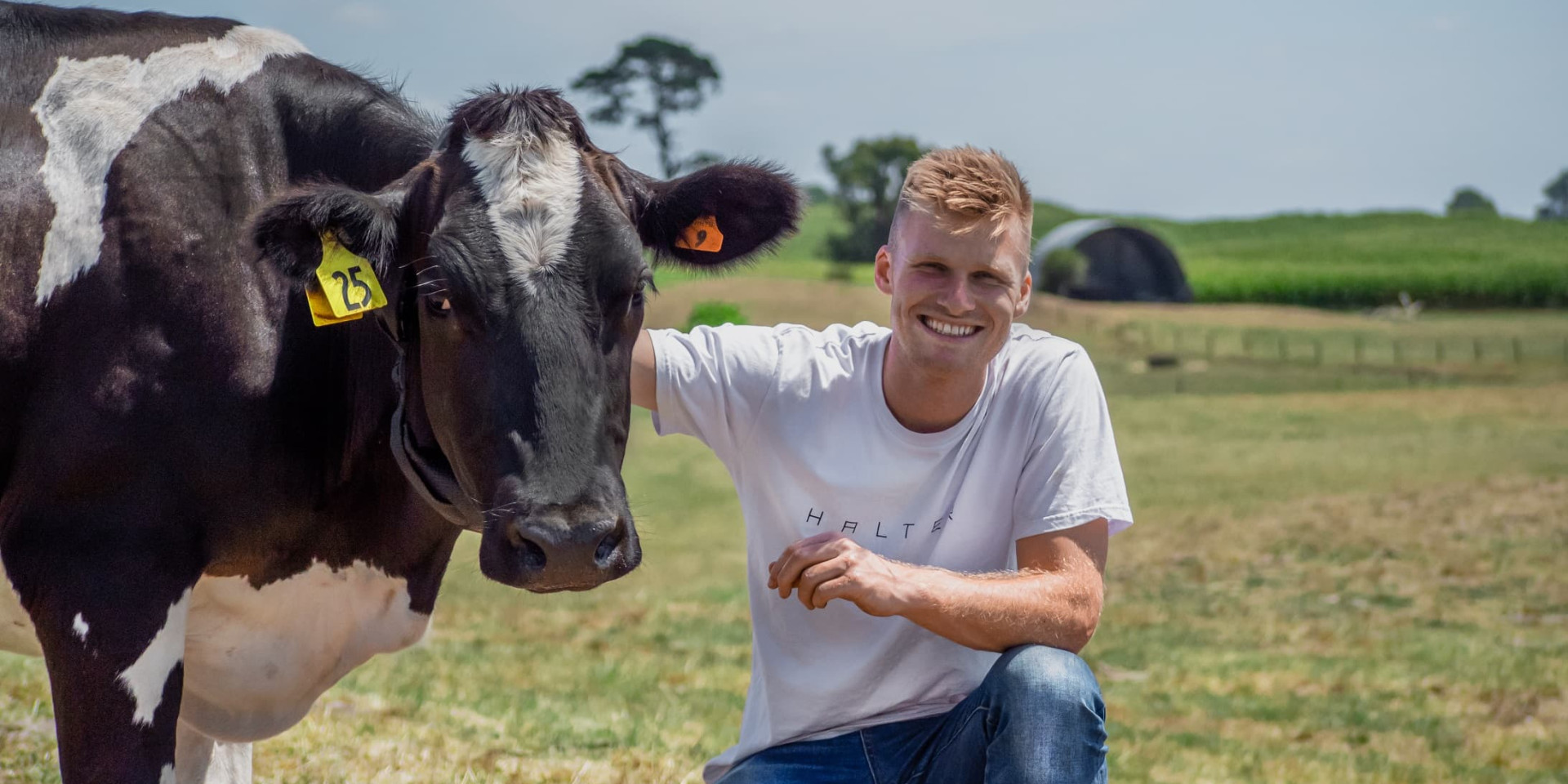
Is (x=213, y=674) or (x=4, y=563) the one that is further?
(x=213, y=674)

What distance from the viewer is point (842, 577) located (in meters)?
3.63

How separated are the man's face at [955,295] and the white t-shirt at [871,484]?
194mm

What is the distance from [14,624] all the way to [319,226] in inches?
58.4

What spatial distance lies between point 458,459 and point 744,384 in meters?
0.87

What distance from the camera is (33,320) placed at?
13.1ft

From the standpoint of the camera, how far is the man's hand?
143 inches

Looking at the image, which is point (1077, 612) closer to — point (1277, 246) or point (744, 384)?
point (744, 384)

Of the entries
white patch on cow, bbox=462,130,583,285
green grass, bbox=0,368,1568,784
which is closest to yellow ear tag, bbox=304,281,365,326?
white patch on cow, bbox=462,130,583,285

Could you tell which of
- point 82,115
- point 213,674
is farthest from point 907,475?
point 82,115

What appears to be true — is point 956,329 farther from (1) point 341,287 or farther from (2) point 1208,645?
(2) point 1208,645

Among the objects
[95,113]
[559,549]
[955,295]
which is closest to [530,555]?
[559,549]

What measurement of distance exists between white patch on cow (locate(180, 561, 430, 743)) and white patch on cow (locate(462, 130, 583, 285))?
4.16 ft

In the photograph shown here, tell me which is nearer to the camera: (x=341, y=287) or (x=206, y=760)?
(x=341, y=287)

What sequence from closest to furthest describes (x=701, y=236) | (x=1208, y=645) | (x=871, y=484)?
(x=871, y=484) < (x=701, y=236) < (x=1208, y=645)
